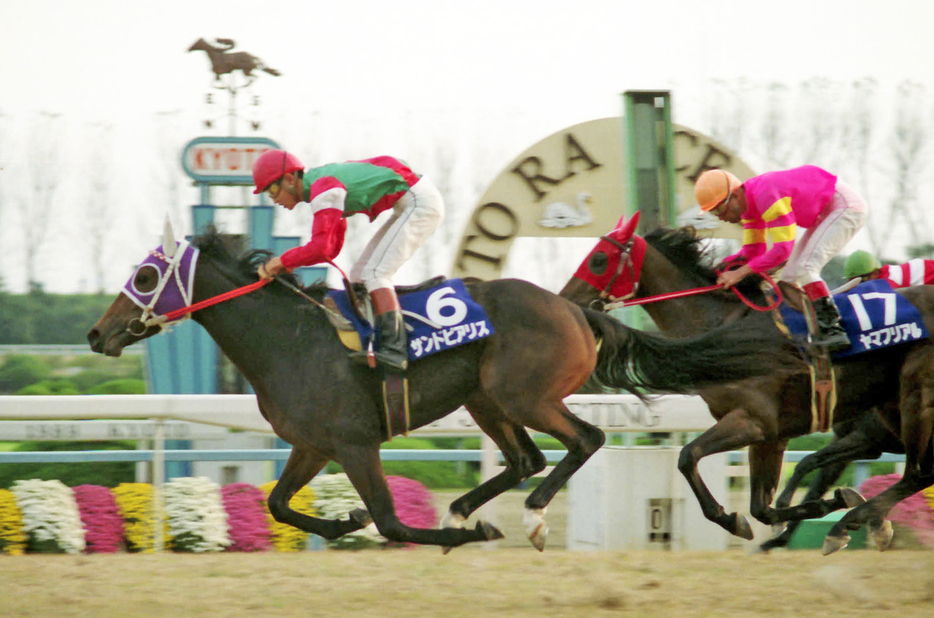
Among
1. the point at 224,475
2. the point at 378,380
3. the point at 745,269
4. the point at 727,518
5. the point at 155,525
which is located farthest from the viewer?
the point at 224,475

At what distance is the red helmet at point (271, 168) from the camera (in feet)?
13.6

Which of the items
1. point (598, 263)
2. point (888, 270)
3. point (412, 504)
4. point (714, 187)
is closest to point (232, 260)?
point (598, 263)

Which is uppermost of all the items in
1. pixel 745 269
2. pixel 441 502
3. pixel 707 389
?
pixel 745 269

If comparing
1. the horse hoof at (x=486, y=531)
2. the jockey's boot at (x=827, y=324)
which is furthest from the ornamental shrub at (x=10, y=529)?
the jockey's boot at (x=827, y=324)

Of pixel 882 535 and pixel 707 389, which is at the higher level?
pixel 707 389

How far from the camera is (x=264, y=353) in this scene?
13.7 feet

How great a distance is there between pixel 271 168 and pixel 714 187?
6.44 ft

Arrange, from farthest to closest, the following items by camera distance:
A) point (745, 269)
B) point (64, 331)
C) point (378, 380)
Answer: point (64, 331) → point (745, 269) → point (378, 380)

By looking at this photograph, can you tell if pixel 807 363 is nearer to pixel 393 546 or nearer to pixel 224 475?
pixel 393 546

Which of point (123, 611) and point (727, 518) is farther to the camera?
point (727, 518)

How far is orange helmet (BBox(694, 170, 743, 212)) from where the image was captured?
4844 mm

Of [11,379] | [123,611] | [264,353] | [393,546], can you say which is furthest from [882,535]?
[11,379]

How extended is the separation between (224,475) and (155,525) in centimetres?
103

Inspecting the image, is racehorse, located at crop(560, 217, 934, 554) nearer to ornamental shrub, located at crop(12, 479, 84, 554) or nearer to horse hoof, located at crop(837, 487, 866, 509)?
horse hoof, located at crop(837, 487, 866, 509)
